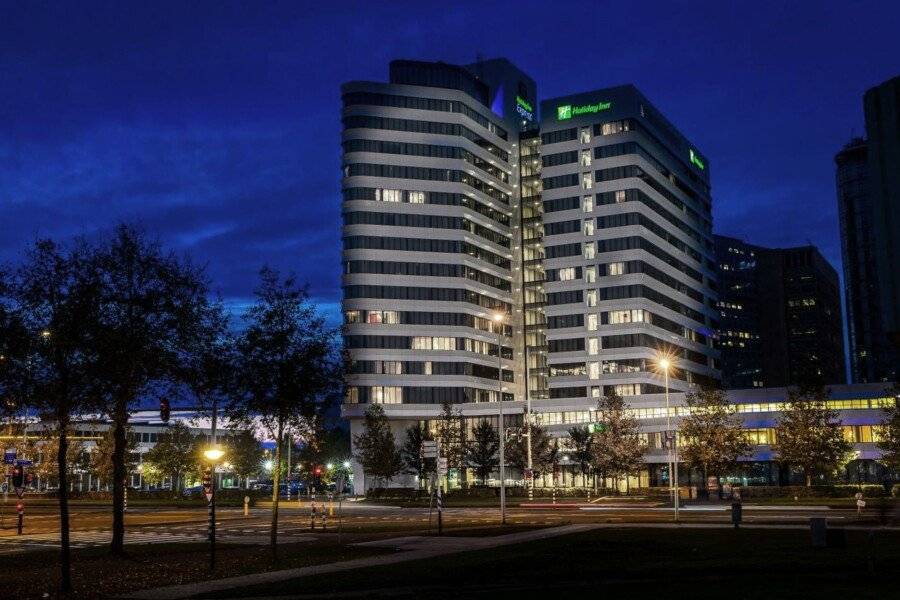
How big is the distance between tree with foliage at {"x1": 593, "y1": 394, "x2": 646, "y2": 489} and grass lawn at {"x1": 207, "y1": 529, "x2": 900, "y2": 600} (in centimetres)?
7175

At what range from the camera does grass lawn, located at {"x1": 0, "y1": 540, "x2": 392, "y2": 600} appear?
2653 centimetres

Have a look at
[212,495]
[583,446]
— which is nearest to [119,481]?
[212,495]

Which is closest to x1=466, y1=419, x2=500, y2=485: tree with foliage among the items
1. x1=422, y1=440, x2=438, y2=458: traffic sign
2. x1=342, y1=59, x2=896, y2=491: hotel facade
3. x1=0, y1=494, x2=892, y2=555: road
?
x1=342, y1=59, x2=896, y2=491: hotel facade

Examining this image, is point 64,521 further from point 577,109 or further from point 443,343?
point 577,109

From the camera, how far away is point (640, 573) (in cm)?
2725

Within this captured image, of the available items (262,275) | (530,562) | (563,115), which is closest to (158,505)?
(262,275)

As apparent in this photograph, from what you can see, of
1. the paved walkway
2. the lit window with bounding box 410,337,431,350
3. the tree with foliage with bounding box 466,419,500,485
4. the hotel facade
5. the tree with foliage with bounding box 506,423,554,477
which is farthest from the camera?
the lit window with bounding box 410,337,431,350

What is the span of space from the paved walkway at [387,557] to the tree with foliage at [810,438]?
2079 inches

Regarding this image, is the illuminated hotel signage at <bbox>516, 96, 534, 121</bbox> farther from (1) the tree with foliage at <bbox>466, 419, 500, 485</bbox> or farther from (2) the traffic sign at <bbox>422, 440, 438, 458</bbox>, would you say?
(2) the traffic sign at <bbox>422, 440, 438, 458</bbox>

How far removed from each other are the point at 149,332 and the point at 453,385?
400 ft

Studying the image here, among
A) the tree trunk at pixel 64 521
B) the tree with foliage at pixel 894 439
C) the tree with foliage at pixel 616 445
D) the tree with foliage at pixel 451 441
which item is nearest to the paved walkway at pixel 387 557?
the tree trunk at pixel 64 521

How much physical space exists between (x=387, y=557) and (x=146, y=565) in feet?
27.8

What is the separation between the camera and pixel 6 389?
27203 mm

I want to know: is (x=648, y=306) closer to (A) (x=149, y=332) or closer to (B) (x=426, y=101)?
(B) (x=426, y=101)
